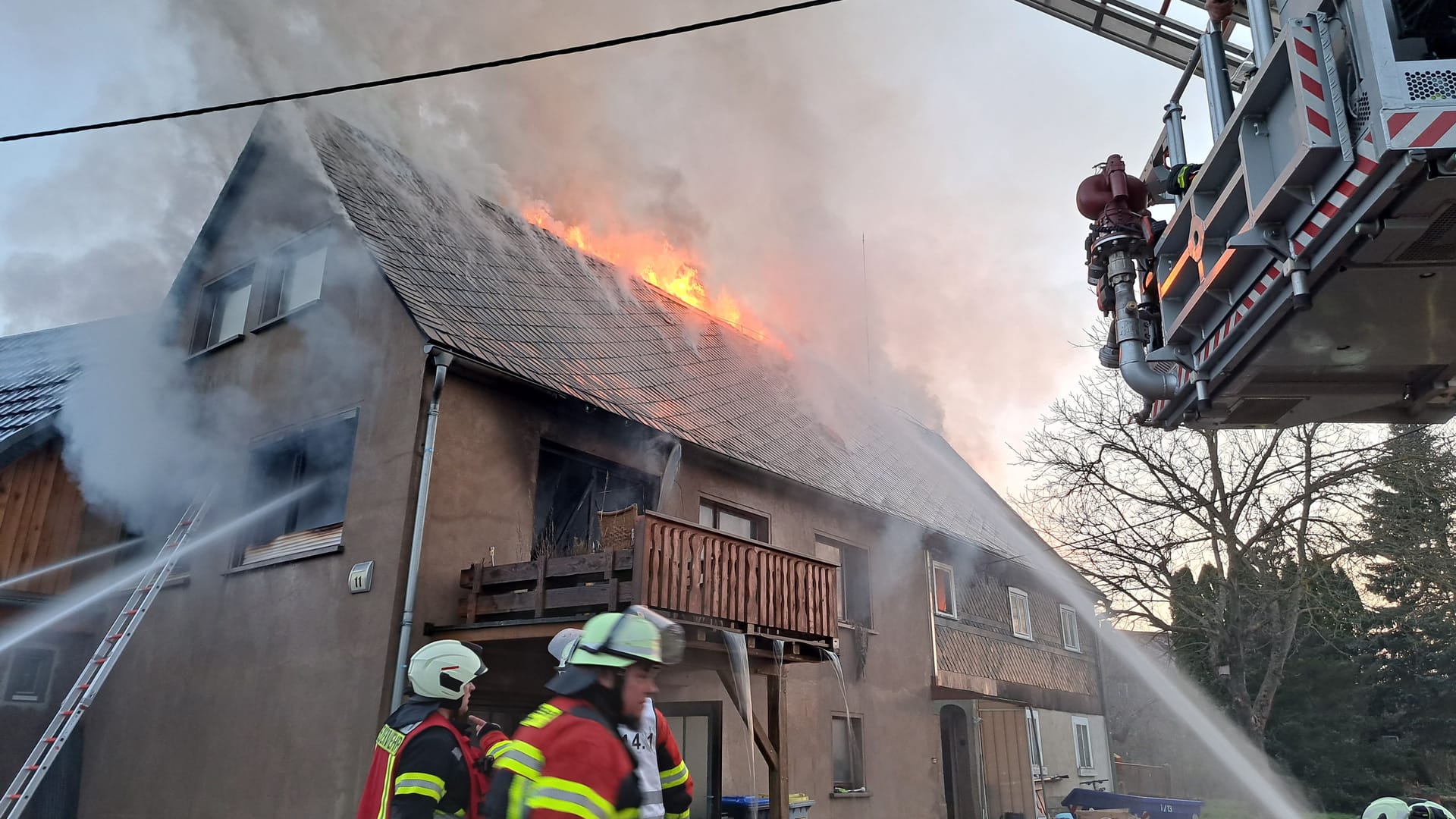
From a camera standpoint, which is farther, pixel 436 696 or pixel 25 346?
pixel 25 346

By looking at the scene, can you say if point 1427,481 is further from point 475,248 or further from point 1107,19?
point 475,248

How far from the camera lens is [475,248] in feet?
44.8

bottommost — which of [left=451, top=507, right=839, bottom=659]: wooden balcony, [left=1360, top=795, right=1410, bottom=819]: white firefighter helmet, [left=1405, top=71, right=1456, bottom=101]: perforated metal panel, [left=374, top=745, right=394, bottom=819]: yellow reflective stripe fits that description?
[left=1360, top=795, right=1410, bottom=819]: white firefighter helmet

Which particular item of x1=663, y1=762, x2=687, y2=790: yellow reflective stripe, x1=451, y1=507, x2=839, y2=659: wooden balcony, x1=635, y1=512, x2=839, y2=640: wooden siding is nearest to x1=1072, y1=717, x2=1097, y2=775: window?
x1=635, y1=512, x2=839, y2=640: wooden siding

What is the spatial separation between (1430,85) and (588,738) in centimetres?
441

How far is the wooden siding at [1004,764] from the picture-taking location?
54.3 ft

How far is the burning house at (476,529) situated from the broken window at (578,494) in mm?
43

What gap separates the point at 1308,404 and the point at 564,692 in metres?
5.64

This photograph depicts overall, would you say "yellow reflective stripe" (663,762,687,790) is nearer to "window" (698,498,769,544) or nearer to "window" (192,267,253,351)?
"window" (698,498,769,544)

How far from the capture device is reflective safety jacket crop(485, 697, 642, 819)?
2.89m

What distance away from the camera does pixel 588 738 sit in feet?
Result: 9.78

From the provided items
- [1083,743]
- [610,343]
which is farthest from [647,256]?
[1083,743]

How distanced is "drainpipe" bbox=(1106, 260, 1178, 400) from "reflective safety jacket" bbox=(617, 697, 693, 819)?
14.7 ft

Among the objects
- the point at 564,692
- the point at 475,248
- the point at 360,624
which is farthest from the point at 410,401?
the point at 564,692
